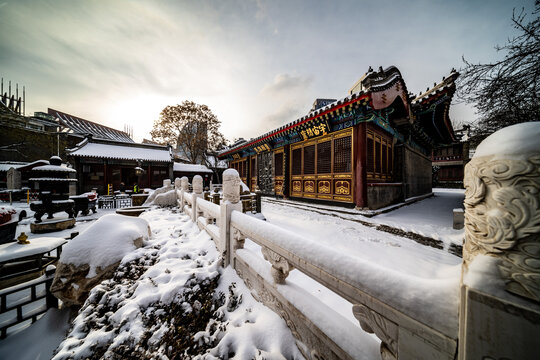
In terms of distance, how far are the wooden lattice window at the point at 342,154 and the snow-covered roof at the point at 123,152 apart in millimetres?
17380

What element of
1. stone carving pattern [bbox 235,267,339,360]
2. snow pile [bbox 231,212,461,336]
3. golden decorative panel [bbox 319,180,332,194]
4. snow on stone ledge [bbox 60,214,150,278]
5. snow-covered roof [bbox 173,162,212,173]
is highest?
snow-covered roof [bbox 173,162,212,173]

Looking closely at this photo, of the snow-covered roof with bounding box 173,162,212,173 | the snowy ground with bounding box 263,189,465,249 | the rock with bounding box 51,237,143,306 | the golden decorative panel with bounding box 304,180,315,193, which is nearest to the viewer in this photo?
the rock with bounding box 51,237,143,306

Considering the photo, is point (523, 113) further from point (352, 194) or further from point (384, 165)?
point (352, 194)

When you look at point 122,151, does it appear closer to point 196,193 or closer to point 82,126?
point 82,126

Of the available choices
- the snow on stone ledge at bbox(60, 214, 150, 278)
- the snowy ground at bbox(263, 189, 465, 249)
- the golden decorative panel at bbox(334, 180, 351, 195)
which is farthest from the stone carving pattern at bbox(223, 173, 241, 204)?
the golden decorative panel at bbox(334, 180, 351, 195)

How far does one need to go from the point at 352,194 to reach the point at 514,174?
20.2 feet

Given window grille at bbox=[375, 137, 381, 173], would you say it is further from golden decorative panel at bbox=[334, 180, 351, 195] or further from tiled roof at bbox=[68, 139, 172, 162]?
tiled roof at bbox=[68, 139, 172, 162]

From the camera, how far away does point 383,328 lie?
979 mm

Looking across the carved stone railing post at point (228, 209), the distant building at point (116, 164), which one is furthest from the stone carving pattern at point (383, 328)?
the distant building at point (116, 164)

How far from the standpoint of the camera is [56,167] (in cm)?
609

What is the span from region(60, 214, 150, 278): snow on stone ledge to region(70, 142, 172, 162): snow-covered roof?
1655 cm

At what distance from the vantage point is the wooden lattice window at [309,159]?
7840mm

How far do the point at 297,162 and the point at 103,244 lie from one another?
24.0 ft

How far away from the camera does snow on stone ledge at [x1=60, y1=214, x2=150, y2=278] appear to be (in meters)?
2.72
